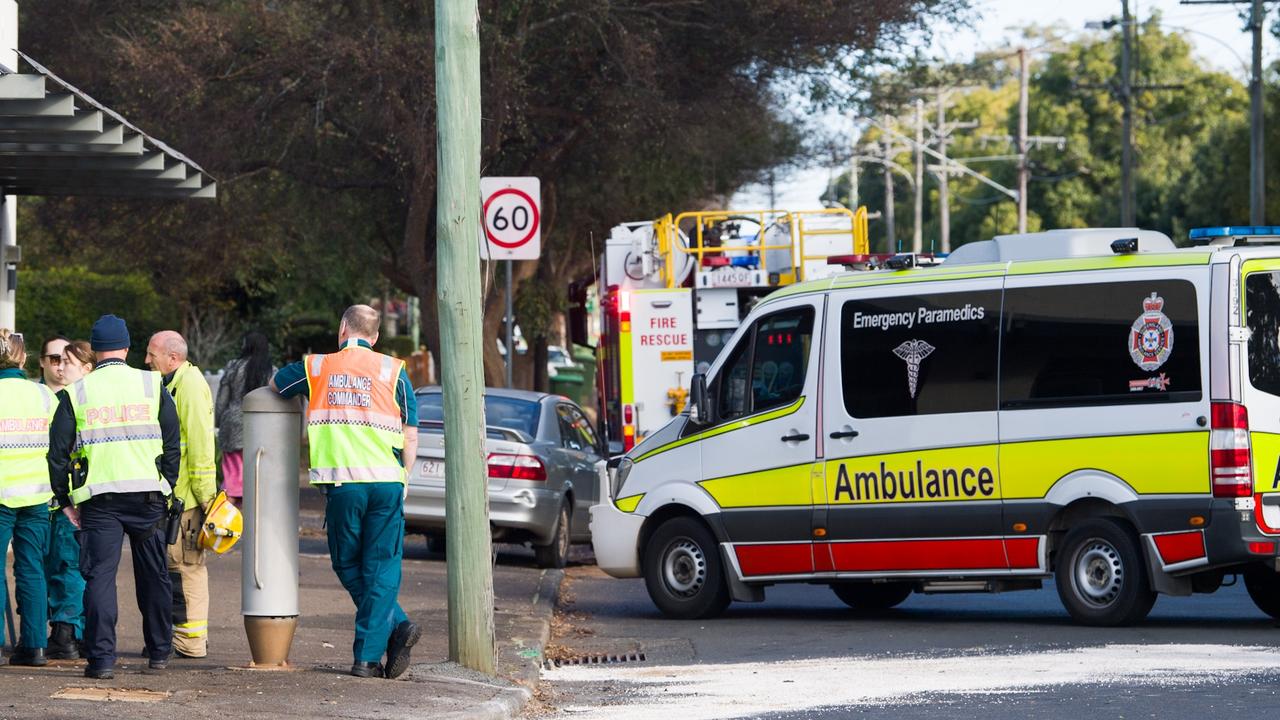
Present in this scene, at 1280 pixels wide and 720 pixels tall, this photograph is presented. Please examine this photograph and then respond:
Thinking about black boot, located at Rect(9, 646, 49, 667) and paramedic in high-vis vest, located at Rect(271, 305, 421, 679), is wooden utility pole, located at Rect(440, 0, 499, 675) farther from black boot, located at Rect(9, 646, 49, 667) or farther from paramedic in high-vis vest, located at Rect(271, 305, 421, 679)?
black boot, located at Rect(9, 646, 49, 667)

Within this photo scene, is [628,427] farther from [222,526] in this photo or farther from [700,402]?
[222,526]

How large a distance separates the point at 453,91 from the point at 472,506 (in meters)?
2.01

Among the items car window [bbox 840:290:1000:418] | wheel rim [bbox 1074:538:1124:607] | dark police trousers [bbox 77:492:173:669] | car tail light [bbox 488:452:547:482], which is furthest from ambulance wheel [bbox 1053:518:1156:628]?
car tail light [bbox 488:452:547:482]

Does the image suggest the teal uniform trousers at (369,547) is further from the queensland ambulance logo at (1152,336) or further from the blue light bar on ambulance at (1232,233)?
the blue light bar on ambulance at (1232,233)

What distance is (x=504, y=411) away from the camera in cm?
1655

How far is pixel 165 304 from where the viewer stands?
118 ft

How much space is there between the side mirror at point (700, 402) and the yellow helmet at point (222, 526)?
4.16 metres

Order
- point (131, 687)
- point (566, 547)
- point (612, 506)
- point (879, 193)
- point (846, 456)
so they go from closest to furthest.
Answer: point (131, 687) → point (846, 456) → point (612, 506) → point (566, 547) → point (879, 193)

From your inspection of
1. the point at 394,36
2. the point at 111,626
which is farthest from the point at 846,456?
the point at 394,36

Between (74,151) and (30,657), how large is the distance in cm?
387

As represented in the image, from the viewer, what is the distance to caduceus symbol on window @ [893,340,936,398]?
12.0m

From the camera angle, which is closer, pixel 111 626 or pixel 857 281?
pixel 111 626

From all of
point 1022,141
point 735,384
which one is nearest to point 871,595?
point 735,384

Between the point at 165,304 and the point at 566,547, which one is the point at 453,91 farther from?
the point at 165,304
